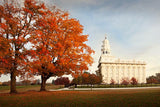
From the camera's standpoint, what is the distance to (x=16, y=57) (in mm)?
19328

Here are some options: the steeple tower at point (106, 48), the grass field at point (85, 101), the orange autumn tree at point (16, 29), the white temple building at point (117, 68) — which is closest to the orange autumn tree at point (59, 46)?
the orange autumn tree at point (16, 29)

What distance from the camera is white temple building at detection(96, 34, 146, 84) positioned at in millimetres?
125312

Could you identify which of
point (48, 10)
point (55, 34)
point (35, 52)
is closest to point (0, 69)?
point (35, 52)

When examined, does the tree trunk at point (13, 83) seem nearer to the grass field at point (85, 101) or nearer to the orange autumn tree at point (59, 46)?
the orange autumn tree at point (59, 46)

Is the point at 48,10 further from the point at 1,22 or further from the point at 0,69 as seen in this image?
the point at 0,69

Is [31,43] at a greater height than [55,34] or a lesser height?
lesser

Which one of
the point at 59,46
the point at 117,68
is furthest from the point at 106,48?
the point at 59,46

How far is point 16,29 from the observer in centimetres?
2016

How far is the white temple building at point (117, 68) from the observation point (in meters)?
125

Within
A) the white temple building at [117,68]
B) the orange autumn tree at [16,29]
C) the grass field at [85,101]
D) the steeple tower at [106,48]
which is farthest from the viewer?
the steeple tower at [106,48]

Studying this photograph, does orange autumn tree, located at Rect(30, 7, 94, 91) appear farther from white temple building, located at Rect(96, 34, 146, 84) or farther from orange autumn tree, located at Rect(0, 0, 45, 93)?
white temple building, located at Rect(96, 34, 146, 84)

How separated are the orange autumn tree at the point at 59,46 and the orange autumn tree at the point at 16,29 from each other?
1293 mm

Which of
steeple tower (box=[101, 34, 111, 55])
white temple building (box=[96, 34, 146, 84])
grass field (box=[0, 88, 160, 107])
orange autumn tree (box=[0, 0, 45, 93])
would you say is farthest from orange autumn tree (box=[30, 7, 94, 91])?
steeple tower (box=[101, 34, 111, 55])

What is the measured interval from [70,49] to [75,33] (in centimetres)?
296
